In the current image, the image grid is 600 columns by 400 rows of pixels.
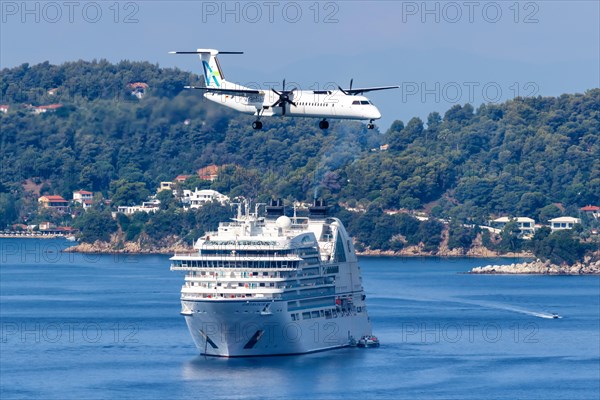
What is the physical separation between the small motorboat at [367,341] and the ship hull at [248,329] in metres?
4.73

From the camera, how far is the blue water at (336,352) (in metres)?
87.6

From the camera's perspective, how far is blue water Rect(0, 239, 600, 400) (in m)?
87.6

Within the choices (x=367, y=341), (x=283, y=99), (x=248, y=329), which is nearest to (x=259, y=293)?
(x=248, y=329)

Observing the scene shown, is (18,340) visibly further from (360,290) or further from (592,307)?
(592,307)

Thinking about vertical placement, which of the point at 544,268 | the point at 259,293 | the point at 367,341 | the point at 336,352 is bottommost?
the point at 336,352

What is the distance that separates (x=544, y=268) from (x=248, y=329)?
101 metres

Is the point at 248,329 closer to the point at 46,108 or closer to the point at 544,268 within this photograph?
the point at 46,108

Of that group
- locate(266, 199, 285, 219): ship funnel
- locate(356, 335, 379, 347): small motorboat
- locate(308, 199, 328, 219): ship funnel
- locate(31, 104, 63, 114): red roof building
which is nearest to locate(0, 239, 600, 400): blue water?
locate(356, 335, 379, 347): small motorboat

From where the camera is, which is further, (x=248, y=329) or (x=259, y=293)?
(x=248, y=329)

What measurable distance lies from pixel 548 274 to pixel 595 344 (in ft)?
259

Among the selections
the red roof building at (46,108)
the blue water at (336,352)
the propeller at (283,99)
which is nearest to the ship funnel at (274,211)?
the blue water at (336,352)

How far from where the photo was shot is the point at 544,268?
7461 inches

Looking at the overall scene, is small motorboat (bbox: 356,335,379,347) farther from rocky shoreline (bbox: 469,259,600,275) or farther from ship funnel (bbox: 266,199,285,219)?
rocky shoreline (bbox: 469,259,600,275)

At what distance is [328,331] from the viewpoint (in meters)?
98.0
